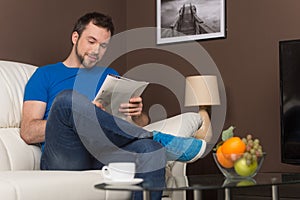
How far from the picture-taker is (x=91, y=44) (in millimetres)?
3188

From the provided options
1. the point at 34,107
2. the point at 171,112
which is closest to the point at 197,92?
the point at 171,112

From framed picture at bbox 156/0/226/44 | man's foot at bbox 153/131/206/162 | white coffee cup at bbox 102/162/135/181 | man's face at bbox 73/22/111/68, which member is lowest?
white coffee cup at bbox 102/162/135/181

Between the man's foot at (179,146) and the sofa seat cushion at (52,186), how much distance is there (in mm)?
293

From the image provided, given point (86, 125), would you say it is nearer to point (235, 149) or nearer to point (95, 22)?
point (235, 149)

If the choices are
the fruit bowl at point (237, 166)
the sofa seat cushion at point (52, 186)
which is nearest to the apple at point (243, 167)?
the fruit bowl at point (237, 166)

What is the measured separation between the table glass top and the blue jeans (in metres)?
0.19

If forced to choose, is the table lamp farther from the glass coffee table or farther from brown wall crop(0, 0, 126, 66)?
the glass coffee table

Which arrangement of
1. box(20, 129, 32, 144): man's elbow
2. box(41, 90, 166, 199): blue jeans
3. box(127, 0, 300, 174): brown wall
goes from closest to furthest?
1. box(41, 90, 166, 199): blue jeans
2. box(20, 129, 32, 144): man's elbow
3. box(127, 0, 300, 174): brown wall

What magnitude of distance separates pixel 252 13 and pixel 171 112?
0.95 metres

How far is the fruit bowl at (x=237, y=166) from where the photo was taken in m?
2.08

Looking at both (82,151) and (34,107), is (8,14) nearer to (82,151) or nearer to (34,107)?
(34,107)

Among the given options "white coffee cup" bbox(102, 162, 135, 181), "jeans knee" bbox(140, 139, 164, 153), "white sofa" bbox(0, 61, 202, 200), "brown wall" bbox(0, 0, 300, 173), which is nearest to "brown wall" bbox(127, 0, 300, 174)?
"brown wall" bbox(0, 0, 300, 173)

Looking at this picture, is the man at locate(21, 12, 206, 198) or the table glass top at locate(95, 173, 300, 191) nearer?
the table glass top at locate(95, 173, 300, 191)

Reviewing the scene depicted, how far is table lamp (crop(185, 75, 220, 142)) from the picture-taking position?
146 inches
